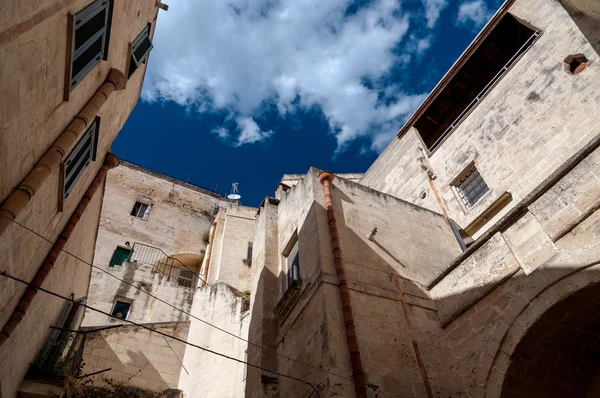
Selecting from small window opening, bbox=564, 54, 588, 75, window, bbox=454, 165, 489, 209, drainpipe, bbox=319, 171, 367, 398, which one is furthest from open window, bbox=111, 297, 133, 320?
small window opening, bbox=564, 54, 588, 75

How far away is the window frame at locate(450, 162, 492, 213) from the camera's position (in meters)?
11.6

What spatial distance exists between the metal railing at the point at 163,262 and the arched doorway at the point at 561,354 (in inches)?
893

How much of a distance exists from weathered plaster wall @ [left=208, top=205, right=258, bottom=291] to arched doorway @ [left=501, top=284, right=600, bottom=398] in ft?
62.4

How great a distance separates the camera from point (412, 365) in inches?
274

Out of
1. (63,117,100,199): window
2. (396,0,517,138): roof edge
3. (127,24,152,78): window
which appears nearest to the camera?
(63,117,100,199): window

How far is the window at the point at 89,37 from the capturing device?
18.4 feet

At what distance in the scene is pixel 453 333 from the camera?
7656 millimetres

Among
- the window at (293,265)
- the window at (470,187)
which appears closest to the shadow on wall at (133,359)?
the window at (293,265)

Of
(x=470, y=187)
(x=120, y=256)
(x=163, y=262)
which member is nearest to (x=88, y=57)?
(x=470, y=187)

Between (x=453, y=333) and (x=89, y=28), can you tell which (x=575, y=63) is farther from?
(x=89, y=28)

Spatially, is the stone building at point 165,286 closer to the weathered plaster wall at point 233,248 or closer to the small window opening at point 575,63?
the weathered plaster wall at point 233,248

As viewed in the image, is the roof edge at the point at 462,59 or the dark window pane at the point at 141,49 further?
the roof edge at the point at 462,59

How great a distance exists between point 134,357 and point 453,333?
12.0 meters

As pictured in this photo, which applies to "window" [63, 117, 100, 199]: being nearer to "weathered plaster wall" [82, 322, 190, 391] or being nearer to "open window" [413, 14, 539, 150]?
"weathered plaster wall" [82, 322, 190, 391]
